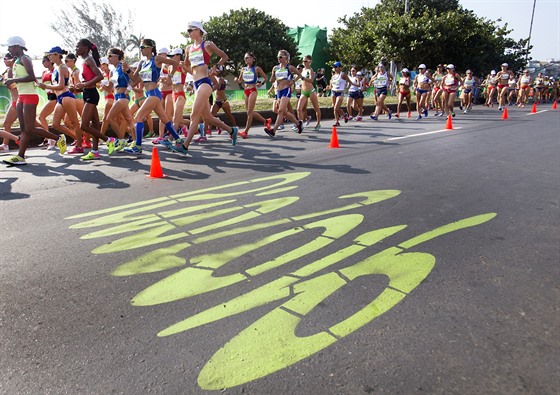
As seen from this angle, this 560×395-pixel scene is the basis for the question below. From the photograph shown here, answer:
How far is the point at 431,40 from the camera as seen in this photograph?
28.0 meters

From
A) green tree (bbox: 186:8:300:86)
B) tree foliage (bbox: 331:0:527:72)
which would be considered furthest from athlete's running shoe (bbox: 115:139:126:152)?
green tree (bbox: 186:8:300:86)

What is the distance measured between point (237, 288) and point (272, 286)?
0.23 metres

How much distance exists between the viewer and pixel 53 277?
9.96 feet

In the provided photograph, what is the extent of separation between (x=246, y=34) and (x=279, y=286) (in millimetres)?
38493

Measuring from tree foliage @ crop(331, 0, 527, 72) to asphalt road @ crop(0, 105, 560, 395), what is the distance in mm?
25430

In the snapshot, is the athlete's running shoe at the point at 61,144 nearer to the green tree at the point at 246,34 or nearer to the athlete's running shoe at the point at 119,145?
the athlete's running shoe at the point at 119,145

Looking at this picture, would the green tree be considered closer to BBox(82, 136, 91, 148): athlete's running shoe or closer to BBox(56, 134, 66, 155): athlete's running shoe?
BBox(82, 136, 91, 148): athlete's running shoe

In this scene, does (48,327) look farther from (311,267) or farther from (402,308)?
(402,308)

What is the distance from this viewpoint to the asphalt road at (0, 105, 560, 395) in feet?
6.73

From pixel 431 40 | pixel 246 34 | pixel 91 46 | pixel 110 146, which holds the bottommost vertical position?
pixel 110 146

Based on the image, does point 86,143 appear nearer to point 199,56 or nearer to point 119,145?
Answer: point 119,145

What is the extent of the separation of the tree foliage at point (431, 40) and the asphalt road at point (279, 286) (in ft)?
83.4

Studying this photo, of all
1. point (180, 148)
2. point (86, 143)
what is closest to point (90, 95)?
point (86, 143)

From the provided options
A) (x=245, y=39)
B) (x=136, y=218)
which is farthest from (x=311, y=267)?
(x=245, y=39)
